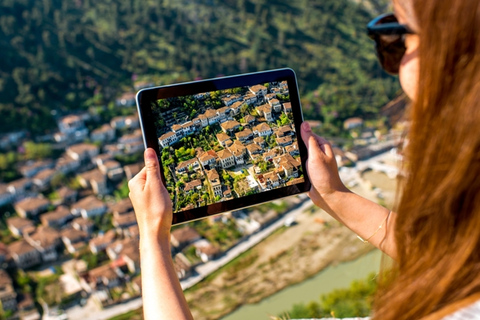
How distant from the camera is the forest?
13.3m

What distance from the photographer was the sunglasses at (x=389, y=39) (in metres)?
0.56

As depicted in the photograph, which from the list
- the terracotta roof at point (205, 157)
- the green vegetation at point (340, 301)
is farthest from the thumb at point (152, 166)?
the green vegetation at point (340, 301)

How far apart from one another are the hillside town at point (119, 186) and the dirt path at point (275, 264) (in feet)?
1.72

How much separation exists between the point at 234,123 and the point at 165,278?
493 millimetres

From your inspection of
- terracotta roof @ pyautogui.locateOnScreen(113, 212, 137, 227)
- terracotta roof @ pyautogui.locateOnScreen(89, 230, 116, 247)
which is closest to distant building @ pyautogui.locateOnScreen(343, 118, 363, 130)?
terracotta roof @ pyautogui.locateOnScreen(113, 212, 137, 227)

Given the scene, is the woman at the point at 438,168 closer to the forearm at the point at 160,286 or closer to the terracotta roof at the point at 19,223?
the forearm at the point at 160,286

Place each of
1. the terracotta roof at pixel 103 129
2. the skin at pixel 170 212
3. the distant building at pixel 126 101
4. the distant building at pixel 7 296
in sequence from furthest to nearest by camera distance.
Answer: the distant building at pixel 126 101 < the terracotta roof at pixel 103 129 < the distant building at pixel 7 296 < the skin at pixel 170 212

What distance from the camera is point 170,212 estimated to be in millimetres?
832

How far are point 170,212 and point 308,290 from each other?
5.82 m

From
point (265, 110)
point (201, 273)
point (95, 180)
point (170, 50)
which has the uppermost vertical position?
point (265, 110)

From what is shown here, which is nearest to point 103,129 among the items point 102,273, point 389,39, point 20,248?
point 20,248

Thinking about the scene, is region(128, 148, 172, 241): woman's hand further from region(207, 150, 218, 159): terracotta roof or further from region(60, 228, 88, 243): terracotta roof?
region(60, 228, 88, 243): terracotta roof

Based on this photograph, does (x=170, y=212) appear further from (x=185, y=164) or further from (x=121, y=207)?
(x=121, y=207)

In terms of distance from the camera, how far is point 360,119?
13.1 metres
